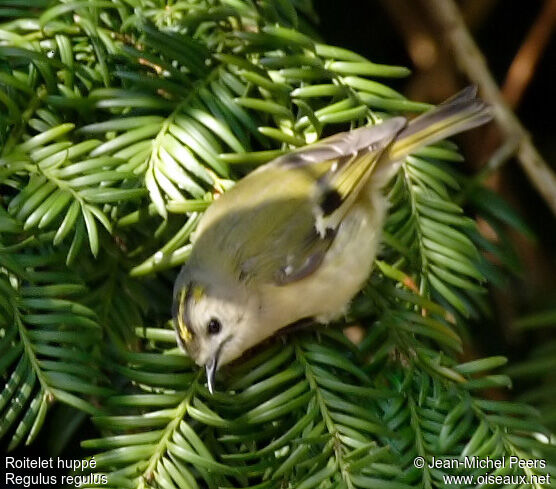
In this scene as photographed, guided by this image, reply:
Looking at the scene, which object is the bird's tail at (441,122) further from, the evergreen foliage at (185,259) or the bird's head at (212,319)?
Answer: the bird's head at (212,319)

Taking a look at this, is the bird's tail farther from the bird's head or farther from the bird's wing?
the bird's head

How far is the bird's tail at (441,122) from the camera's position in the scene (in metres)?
1.24

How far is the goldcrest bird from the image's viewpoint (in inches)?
44.4

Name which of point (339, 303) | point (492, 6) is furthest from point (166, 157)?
point (492, 6)

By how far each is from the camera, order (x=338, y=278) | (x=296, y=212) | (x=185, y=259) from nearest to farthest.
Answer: (x=185, y=259) < (x=338, y=278) < (x=296, y=212)

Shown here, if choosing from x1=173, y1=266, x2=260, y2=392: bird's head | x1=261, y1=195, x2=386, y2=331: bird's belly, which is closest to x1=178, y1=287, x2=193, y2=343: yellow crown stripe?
x1=173, y1=266, x2=260, y2=392: bird's head

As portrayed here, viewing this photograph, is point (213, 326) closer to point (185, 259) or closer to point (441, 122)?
point (185, 259)

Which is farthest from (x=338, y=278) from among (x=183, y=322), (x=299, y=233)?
(x=183, y=322)

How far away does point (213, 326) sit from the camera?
116 centimetres

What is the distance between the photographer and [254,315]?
1205mm

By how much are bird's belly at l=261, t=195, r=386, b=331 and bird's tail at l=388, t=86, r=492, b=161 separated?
86 mm

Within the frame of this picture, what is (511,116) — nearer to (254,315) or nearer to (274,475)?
(254,315)

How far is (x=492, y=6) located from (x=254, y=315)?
97 centimetres

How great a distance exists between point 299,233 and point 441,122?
0.25 meters
